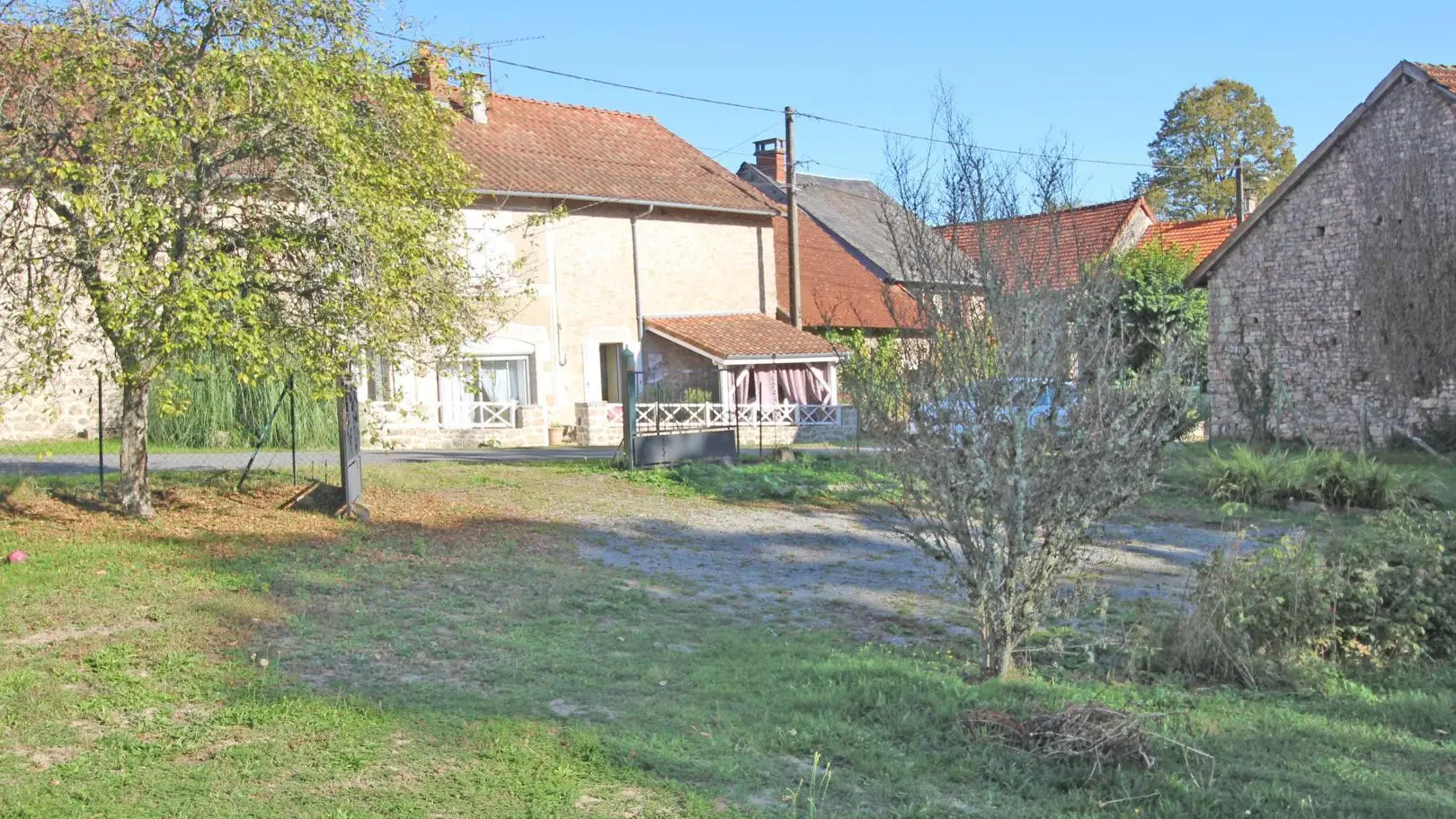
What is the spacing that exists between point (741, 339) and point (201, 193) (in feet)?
62.7

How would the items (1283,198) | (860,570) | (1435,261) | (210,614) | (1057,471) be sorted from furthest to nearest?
(1283,198)
(1435,261)
(860,570)
(210,614)
(1057,471)

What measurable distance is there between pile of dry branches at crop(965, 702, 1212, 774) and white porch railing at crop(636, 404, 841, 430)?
60.2 ft

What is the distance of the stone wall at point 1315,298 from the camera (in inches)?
803

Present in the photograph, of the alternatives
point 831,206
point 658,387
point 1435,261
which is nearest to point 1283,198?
point 1435,261

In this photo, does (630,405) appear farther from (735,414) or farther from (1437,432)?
(1437,432)

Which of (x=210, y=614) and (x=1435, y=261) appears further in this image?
(x=1435, y=261)

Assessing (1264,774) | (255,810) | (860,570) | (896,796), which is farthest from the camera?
(860,570)

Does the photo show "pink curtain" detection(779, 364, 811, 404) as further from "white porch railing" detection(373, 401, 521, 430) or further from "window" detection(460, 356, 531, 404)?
"white porch railing" detection(373, 401, 521, 430)

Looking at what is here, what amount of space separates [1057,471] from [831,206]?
1319 inches

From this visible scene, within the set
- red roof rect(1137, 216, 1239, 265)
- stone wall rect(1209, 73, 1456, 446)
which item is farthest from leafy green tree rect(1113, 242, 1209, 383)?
stone wall rect(1209, 73, 1456, 446)

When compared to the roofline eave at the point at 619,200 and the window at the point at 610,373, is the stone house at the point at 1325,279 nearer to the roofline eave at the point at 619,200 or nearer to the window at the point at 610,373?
the roofline eave at the point at 619,200

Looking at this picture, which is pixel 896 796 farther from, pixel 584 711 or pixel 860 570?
pixel 860 570

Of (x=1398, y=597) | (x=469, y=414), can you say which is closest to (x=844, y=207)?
(x=469, y=414)

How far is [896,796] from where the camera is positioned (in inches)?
195
